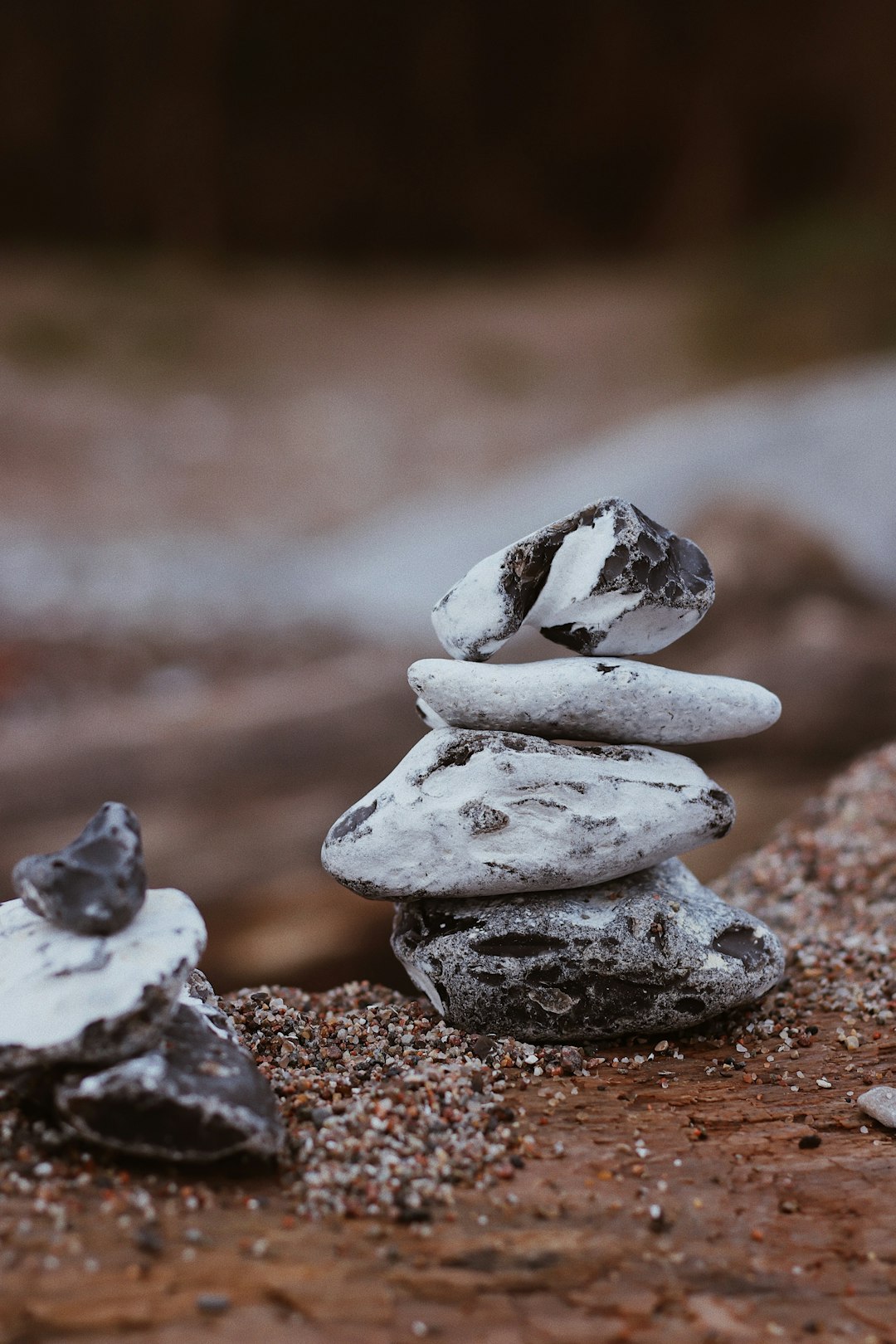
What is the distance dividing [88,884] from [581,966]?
135 centimetres

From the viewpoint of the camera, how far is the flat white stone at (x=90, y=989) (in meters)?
2.36

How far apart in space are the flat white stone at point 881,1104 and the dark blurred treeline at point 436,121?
42.8 feet

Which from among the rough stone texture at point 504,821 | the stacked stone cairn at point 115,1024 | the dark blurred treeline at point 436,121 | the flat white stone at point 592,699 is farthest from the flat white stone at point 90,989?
the dark blurred treeline at point 436,121

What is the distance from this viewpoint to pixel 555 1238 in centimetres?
232

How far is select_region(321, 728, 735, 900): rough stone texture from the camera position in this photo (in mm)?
3074

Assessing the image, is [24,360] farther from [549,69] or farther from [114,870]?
[114,870]

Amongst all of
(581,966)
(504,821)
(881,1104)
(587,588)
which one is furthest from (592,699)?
(881,1104)

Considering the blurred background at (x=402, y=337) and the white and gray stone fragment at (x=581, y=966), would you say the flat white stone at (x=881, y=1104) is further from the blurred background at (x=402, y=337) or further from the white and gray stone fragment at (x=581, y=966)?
the blurred background at (x=402, y=337)

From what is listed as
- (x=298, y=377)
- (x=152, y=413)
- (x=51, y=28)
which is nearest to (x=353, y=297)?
(x=298, y=377)

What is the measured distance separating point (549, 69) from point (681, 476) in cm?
707

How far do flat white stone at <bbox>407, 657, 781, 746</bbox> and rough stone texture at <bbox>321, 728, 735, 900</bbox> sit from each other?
77 mm

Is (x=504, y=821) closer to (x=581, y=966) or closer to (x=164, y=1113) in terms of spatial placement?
(x=581, y=966)

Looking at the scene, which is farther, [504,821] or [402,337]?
[402,337]

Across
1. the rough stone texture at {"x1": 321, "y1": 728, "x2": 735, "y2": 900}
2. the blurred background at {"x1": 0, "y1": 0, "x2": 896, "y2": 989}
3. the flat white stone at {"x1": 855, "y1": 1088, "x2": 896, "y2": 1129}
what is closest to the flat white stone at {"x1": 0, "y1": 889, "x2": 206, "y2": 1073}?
the rough stone texture at {"x1": 321, "y1": 728, "x2": 735, "y2": 900}
